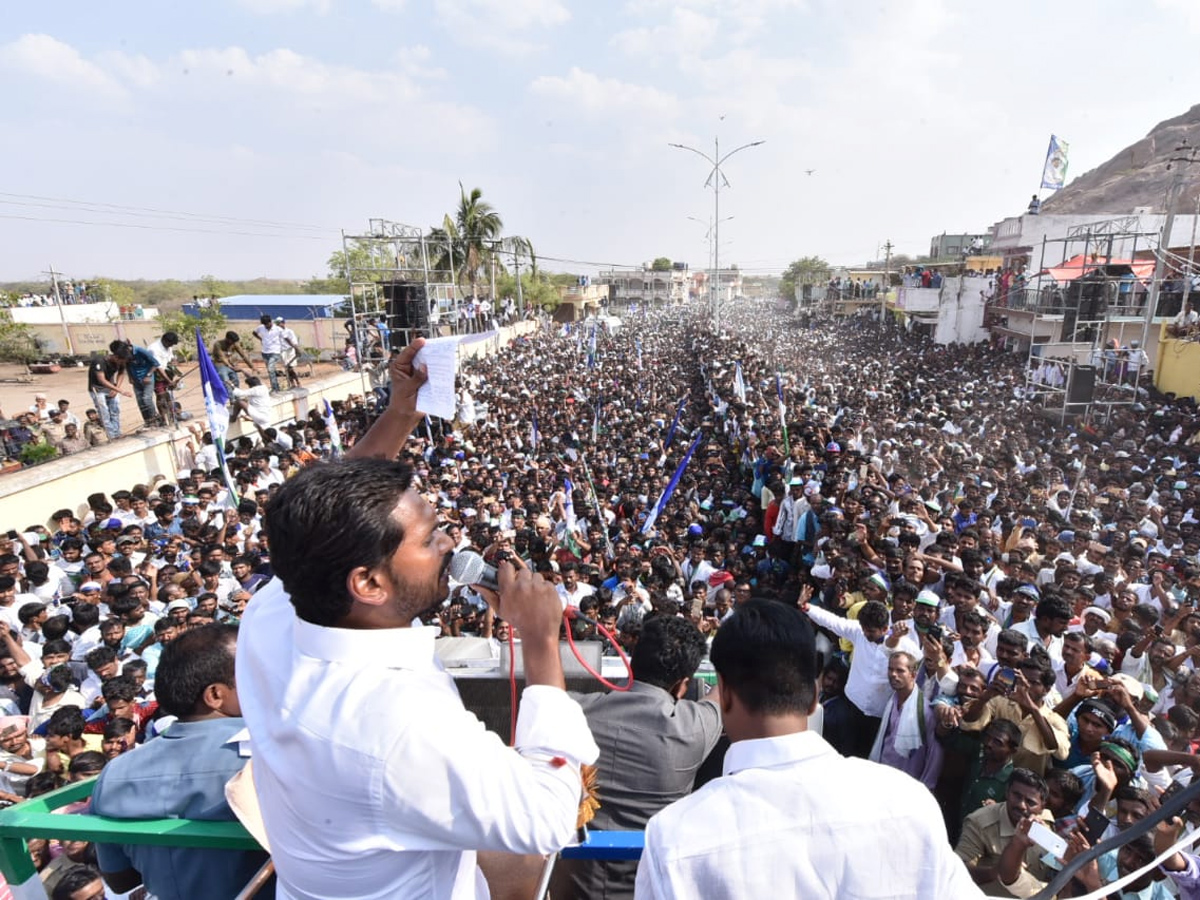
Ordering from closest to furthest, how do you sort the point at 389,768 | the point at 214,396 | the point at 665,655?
the point at 389,768, the point at 665,655, the point at 214,396

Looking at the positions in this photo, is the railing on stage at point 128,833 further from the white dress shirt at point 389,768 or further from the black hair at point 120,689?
the black hair at point 120,689

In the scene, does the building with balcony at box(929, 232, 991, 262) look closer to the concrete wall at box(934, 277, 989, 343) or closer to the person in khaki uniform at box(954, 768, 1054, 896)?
the concrete wall at box(934, 277, 989, 343)

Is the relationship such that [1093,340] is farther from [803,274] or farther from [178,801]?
[803,274]

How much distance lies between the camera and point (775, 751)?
3.84ft

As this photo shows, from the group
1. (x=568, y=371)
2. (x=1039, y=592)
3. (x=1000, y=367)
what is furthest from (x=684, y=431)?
(x=1000, y=367)

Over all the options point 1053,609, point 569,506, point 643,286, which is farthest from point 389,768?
point 643,286

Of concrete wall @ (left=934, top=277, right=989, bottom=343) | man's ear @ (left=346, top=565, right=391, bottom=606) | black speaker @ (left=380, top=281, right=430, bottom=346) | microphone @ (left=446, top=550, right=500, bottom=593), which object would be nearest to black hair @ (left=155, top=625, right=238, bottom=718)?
microphone @ (left=446, top=550, right=500, bottom=593)

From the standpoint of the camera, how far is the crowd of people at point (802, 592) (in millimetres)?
2205

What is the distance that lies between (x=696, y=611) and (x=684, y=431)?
8794mm

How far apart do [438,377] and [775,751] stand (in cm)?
120

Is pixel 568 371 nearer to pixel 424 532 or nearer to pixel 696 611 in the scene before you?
pixel 696 611

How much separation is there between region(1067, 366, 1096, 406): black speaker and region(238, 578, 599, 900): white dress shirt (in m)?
14.0

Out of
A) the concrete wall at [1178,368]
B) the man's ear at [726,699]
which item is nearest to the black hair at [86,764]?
the man's ear at [726,699]

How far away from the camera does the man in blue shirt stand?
1.36 m
